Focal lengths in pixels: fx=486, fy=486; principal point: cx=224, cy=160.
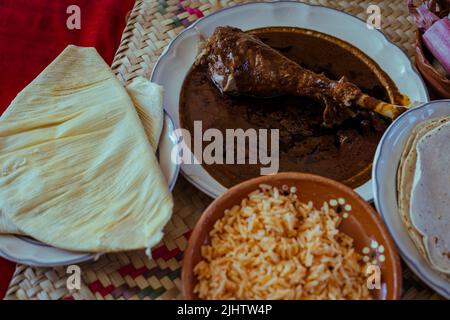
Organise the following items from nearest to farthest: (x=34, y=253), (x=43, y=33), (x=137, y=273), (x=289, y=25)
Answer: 1. (x=34, y=253)
2. (x=137, y=273)
3. (x=289, y=25)
4. (x=43, y=33)

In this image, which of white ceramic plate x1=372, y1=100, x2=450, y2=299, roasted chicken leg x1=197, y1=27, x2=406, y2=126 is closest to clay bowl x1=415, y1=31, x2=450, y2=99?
white ceramic plate x1=372, y1=100, x2=450, y2=299

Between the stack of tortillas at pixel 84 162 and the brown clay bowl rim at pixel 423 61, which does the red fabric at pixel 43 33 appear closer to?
the stack of tortillas at pixel 84 162

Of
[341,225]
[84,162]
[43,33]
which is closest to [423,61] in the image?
[341,225]

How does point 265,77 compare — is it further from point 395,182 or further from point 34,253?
point 34,253

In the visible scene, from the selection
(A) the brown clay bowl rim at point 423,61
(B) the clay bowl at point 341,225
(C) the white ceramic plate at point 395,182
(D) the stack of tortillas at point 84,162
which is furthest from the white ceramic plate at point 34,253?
(A) the brown clay bowl rim at point 423,61

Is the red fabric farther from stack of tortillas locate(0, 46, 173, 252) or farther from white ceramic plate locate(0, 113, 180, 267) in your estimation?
white ceramic plate locate(0, 113, 180, 267)

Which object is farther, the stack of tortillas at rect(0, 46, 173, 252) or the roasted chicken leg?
the roasted chicken leg
